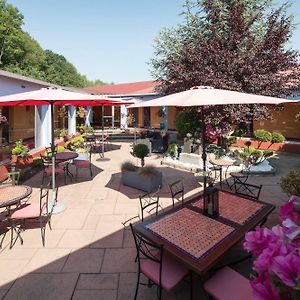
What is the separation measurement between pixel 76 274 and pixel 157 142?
450 inches

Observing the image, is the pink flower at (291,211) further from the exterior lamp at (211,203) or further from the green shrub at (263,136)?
the green shrub at (263,136)

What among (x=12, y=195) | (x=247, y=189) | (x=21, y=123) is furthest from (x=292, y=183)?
(x=21, y=123)

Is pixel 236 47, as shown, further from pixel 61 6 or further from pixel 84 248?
pixel 84 248

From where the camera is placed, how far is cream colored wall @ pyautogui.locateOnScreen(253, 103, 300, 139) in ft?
53.1

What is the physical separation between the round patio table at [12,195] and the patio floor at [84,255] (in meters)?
0.83

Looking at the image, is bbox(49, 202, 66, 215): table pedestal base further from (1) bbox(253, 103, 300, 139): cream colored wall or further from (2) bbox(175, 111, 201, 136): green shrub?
(1) bbox(253, 103, 300, 139): cream colored wall

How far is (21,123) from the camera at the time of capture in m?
13.6

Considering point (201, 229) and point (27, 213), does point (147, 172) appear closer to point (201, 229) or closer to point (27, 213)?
point (27, 213)

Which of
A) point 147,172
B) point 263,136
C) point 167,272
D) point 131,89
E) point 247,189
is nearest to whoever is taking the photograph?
point 167,272

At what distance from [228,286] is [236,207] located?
1551 mm

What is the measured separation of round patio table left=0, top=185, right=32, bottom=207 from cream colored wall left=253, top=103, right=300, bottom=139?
15.7 metres

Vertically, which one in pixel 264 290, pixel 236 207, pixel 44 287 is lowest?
pixel 44 287

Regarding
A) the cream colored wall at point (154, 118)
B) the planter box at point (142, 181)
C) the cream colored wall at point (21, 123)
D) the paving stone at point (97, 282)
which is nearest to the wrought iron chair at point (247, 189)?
the planter box at point (142, 181)

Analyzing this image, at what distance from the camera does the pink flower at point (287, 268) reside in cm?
114
